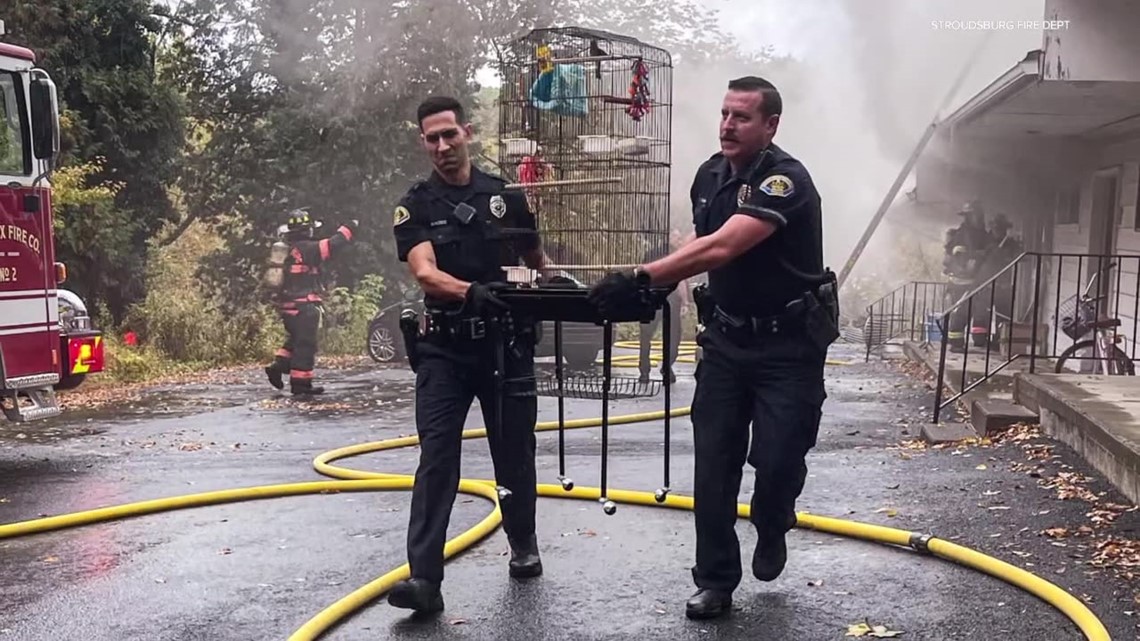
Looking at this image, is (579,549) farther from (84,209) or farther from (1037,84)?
(84,209)

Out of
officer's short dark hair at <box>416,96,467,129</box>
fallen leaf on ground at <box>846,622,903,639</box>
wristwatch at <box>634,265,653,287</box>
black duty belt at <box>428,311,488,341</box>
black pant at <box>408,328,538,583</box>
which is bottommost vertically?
fallen leaf on ground at <box>846,622,903,639</box>

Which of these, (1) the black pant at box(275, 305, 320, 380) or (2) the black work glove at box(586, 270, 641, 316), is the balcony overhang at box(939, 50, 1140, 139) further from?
(1) the black pant at box(275, 305, 320, 380)

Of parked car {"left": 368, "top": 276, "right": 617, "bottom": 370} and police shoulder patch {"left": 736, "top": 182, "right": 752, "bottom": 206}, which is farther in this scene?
parked car {"left": 368, "top": 276, "right": 617, "bottom": 370}

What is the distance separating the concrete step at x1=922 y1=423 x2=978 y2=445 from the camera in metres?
7.38

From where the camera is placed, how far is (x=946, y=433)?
24.7 feet

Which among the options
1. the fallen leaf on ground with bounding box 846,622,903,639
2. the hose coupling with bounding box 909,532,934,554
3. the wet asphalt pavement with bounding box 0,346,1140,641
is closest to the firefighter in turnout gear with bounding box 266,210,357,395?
the wet asphalt pavement with bounding box 0,346,1140,641

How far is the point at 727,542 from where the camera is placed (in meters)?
4.02

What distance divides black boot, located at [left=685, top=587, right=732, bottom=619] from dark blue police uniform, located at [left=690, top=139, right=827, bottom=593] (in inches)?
1.0

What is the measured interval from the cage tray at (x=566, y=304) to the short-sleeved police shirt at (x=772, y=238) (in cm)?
Result: 28

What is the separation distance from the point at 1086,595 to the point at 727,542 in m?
1.36

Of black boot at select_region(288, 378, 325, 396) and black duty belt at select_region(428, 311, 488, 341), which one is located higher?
black duty belt at select_region(428, 311, 488, 341)

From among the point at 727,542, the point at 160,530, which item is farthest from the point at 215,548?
the point at 727,542

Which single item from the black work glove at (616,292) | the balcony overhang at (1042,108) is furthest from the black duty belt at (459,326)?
the balcony overhang at (1042,108)

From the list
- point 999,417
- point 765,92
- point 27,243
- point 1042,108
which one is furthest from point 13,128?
point 1042,108
